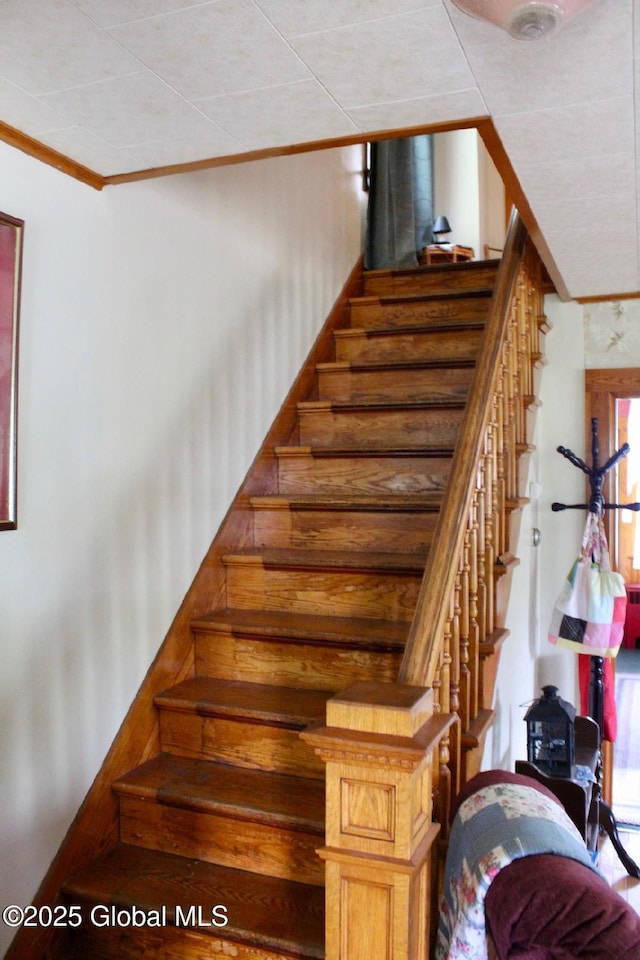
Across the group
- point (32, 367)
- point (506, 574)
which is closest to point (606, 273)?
point (506, 574)

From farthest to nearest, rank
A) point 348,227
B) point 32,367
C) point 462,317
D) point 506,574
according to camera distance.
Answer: point 348,227 → point 462,317 → point 506,574 → point 32,367

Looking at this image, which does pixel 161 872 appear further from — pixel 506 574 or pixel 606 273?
pixel 606 273

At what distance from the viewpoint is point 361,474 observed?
3.02m

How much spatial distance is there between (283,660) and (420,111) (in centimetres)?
157

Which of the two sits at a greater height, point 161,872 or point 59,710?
point 59,710

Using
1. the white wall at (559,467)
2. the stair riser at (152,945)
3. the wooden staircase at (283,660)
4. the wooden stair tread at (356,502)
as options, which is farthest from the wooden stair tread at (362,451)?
the stair riser at (152,945)

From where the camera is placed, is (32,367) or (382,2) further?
(32,367)

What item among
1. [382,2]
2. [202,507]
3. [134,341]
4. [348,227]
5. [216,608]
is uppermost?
[348,227]

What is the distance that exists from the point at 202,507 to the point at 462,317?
162cm

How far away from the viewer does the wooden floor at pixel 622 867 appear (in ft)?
10.3

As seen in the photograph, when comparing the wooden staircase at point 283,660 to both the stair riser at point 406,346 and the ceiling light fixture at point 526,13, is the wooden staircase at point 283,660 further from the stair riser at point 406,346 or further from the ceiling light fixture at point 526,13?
the ceiling light fixture at point 526,13

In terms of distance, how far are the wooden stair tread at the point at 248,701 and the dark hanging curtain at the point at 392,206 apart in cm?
257

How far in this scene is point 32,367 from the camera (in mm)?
1916

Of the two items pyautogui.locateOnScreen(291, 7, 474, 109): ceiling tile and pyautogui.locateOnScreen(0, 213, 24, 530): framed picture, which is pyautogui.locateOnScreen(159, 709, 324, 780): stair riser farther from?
pyautogui.locateOnScreen(291, 7, 474, 109): ceiling tile
